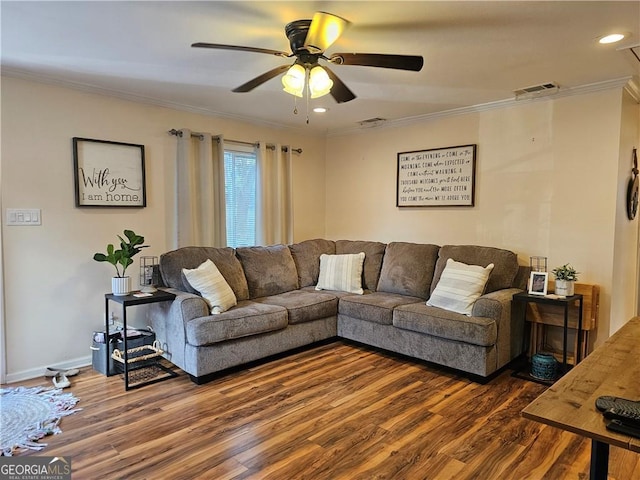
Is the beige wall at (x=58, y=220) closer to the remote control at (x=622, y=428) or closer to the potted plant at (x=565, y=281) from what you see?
the potted plant at (x=565, y=281)

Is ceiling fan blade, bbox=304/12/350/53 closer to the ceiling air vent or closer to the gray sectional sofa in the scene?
the gray sectional sofa

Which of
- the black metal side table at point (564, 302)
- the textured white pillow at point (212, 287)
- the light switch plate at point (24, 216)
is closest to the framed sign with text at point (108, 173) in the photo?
the light switch plate at point (24, 216)

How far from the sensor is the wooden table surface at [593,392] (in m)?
1.08

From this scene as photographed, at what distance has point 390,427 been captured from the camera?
256 centimetres

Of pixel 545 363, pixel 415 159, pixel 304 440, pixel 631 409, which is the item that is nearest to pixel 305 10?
pixel 631 409

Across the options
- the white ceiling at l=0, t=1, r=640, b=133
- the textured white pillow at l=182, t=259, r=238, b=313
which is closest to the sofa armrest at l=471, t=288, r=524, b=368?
the white ceiling at l=0, t=1, r=640, b=133

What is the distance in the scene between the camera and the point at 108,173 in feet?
12.0

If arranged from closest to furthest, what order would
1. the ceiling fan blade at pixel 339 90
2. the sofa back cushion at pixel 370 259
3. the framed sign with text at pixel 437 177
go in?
1. the ceiling fan blade at pixel 339 90
2. the framed sign with text at pixel 437 177
3. the sofa back cushion at pixel 370 259

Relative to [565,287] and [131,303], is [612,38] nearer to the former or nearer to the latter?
[565,287]

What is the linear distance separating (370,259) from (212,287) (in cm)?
187

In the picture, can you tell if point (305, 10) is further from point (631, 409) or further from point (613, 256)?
point (613, 256)

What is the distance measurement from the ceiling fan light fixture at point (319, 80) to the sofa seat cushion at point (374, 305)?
209 cm

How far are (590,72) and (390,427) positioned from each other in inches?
117

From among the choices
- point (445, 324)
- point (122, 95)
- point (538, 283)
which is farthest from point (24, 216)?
point (538, 283)
